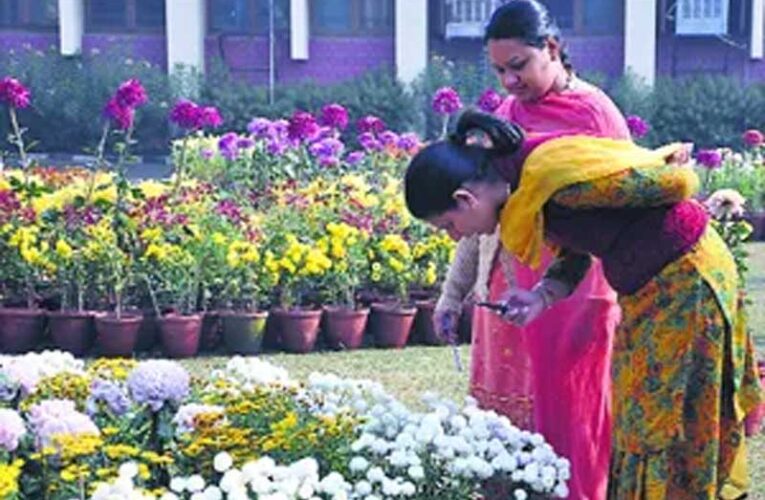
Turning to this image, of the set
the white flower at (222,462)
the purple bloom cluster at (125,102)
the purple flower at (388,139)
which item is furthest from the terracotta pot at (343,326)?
the white flower at (222,462)

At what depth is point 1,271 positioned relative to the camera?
6.33 m

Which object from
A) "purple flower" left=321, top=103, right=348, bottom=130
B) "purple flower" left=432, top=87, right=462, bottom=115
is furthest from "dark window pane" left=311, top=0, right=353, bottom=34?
"purple flower" left=432, top=87, right=462, bottom=115

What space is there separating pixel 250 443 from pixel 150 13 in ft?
68.1

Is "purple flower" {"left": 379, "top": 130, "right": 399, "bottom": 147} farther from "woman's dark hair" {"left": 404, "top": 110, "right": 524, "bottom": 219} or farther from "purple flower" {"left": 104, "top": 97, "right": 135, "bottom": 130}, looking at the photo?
"woman's dark hair" {"left": 404, "top": 110, "right": 524, "bottom": 219}

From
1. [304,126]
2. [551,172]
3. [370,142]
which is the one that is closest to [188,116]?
[304,126]

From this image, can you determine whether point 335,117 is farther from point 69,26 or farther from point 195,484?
point 69,26

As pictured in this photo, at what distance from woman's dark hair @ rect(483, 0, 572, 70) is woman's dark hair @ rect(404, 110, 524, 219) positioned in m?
0.47

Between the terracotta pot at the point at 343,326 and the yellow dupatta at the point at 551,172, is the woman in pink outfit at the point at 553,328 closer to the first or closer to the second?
the yellow dupatta at the point at 551,172

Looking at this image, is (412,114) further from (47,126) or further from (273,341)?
(273,341)

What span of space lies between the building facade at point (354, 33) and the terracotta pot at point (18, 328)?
16296 mm

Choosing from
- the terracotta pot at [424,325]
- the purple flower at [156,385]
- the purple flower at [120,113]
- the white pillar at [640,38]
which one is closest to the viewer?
the purple flower at [156,385]

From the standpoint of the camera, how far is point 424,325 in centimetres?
656

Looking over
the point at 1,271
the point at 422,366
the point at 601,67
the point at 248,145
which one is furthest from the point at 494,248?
the point at 601,67

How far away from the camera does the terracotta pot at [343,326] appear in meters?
6.34
